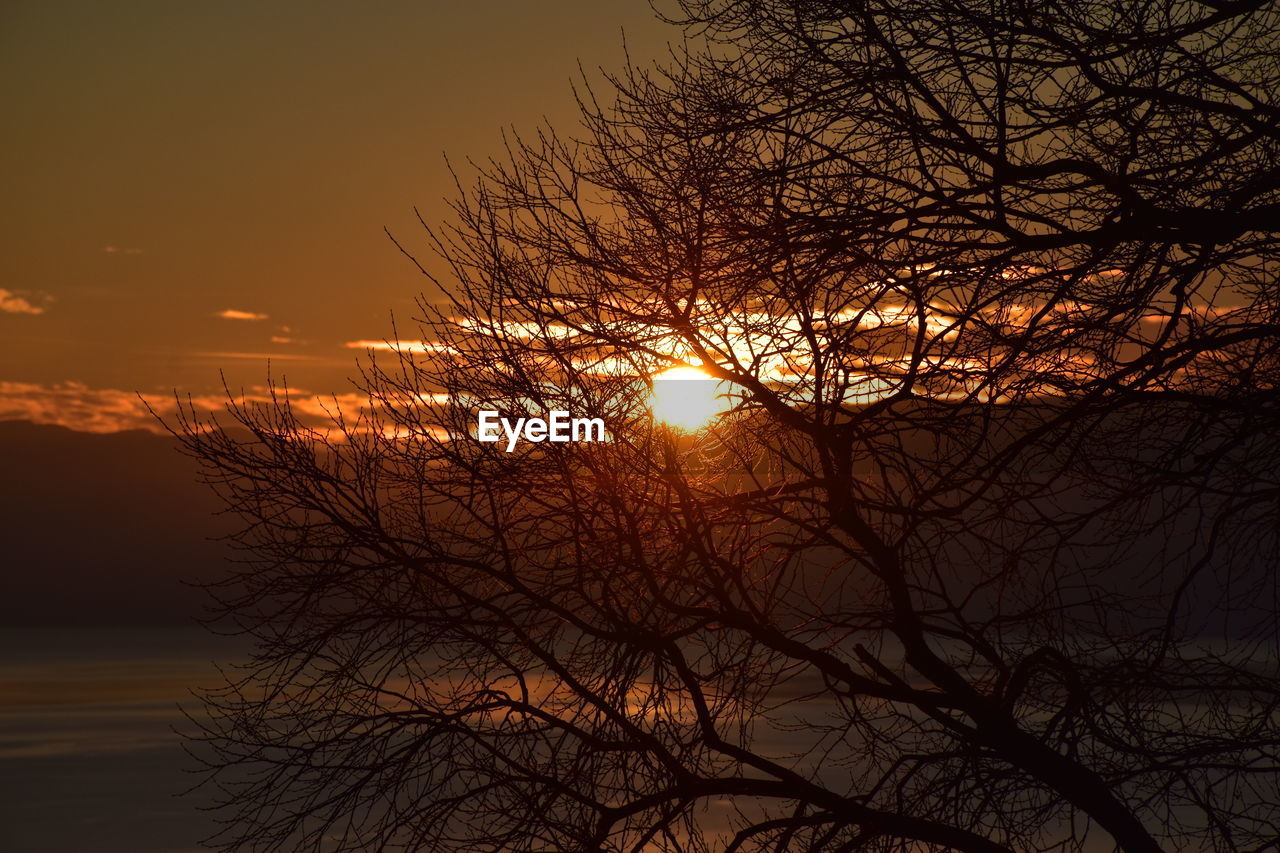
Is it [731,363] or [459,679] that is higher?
[731,363]

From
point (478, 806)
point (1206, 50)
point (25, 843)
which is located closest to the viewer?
point (1206, 50)

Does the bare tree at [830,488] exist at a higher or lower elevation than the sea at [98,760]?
higher

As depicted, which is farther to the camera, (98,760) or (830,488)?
(98,760)

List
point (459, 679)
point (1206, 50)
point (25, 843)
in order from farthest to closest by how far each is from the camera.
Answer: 1. point (25, 843)
2. point (459, 679)
3. point (1206, 50)

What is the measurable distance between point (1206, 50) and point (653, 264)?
3.58 m

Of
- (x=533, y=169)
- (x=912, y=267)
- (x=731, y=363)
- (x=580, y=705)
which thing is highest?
(x=533, y=169)

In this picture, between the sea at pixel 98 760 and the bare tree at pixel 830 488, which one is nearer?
the bare tree at pixel 830 488

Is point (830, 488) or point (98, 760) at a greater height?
point (830, 488)

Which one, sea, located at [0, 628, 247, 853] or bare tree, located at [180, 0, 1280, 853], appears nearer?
bare tree, located at [180, 0, 1280, 853]

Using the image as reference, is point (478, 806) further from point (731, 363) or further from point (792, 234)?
point (792, 234)

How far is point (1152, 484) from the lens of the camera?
712 cm

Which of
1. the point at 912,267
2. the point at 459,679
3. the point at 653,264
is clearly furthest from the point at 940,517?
the point at 459,679

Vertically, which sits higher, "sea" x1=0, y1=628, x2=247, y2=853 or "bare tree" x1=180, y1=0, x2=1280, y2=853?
"bare tree" x1=180, y1=0, x2=1280, y2=853

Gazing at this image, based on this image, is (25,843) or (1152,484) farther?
(25,843)
